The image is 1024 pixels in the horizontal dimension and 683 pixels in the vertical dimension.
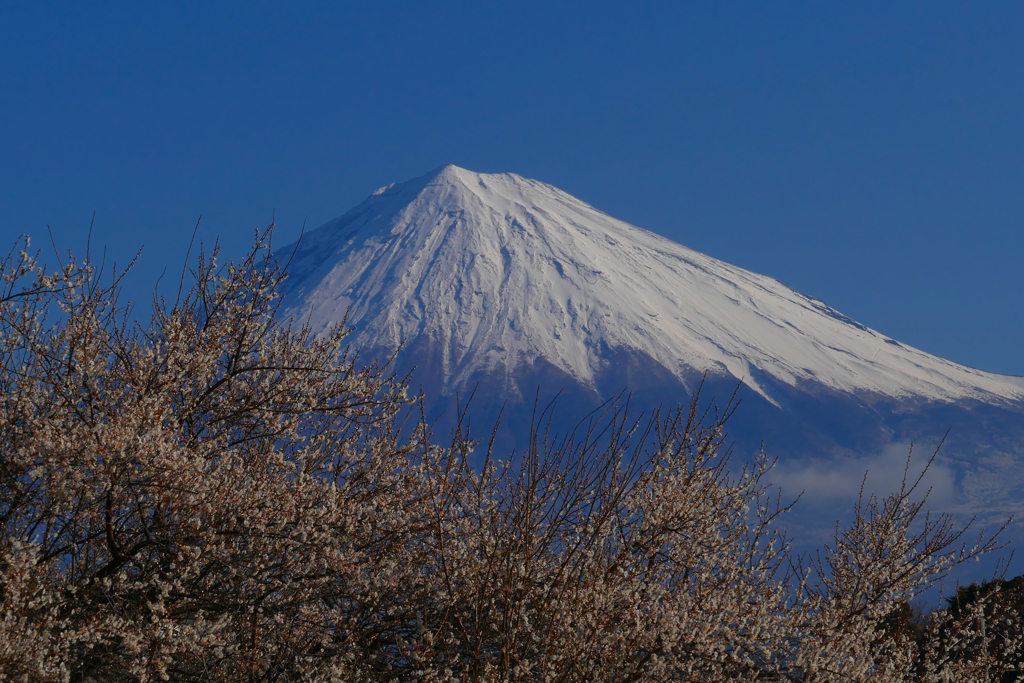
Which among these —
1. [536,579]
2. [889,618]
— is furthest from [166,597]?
[889,618]

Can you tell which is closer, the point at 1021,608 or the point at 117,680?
the point at 117,680

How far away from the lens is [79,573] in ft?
23.6

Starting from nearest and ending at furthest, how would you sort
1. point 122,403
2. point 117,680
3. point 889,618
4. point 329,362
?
point 117,680
point 122,403
point 329,362
point 889,618

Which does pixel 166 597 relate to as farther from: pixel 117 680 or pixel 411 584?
pixel 411 584

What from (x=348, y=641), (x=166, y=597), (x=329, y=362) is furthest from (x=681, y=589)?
(x=329, y=362)

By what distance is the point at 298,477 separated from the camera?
7773mm

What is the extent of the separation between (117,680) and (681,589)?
476cm

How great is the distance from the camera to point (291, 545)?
7.42m

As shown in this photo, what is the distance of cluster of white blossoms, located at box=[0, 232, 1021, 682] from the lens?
614 centimetres

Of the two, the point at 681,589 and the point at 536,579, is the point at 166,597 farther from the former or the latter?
the point at 681,589

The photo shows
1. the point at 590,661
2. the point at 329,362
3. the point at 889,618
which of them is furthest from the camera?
the point at 889,618

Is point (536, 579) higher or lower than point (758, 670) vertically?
higher

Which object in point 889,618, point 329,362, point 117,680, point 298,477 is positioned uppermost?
point 329,362

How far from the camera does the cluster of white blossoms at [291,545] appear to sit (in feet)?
20.1
